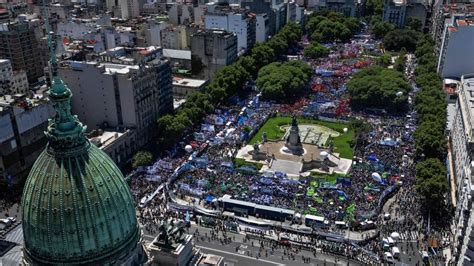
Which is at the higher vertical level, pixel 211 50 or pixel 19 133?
pixel 211 50

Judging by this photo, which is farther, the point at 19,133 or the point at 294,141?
the point at 294,141

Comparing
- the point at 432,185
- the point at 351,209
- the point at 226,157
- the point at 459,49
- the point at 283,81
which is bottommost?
the point at 351,209

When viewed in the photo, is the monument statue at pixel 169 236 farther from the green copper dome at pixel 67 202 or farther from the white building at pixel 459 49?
the white building at pixel 459 49

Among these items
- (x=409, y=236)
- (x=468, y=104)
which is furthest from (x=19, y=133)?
(x=468, y=104)

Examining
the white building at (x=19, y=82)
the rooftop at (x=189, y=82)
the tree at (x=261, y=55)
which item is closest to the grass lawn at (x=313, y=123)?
the rooftop at (x=189, y=82)

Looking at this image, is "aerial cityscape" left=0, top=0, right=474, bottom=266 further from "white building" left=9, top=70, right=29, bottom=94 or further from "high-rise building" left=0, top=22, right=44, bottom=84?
"white building" left=9, top=70, right=29, bottom=94

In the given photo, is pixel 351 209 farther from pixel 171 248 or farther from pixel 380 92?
pixel 380 92

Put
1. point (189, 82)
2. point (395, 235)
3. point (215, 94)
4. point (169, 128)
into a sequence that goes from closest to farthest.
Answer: point (395, 235), point (169, 128), point (215, 94), point (189, 82)
